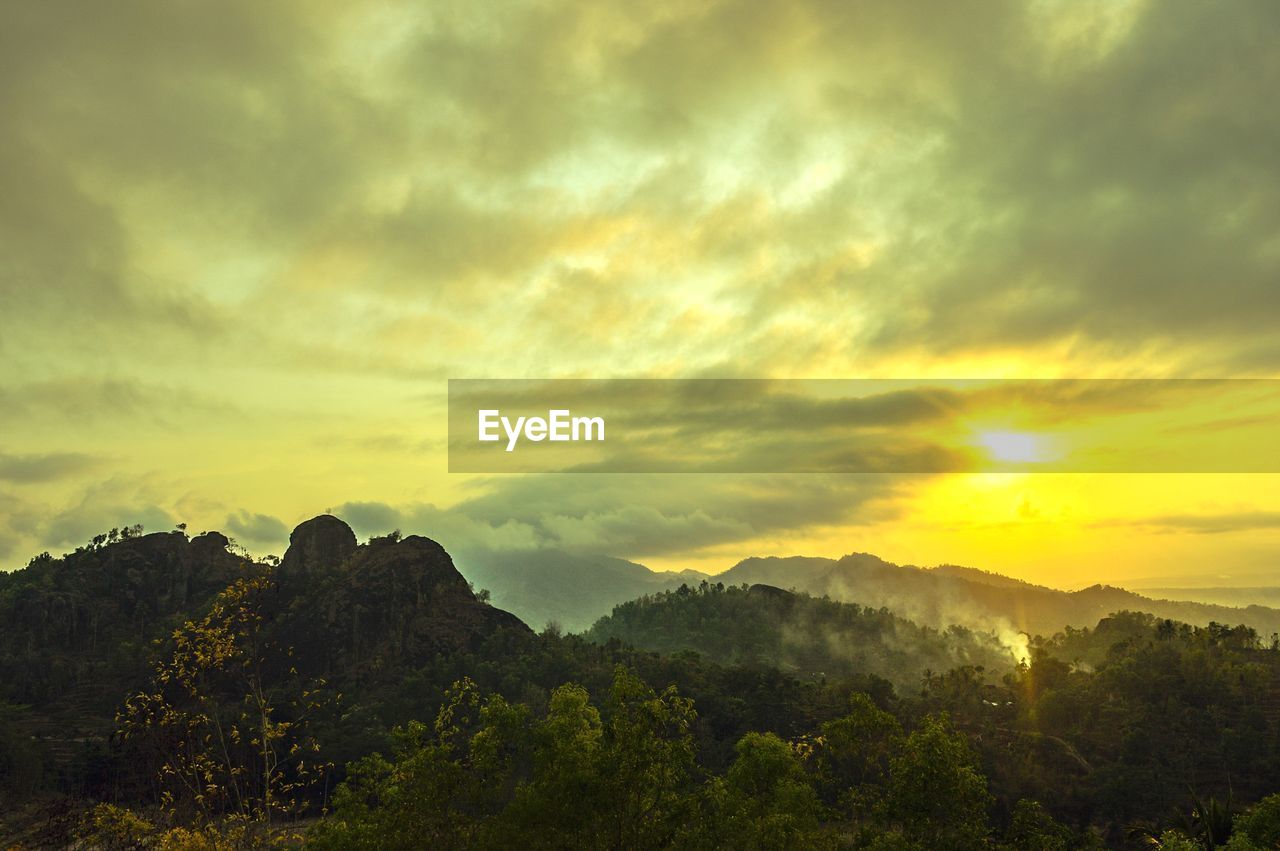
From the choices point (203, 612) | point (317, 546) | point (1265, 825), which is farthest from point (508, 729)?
point (317, 546)

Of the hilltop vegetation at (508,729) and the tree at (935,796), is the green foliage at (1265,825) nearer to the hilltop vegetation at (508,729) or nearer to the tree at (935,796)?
the hilltop vegetation at (508,729)

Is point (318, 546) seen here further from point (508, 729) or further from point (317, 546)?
point (508, 729)

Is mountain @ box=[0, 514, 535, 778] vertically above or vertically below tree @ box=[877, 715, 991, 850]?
above

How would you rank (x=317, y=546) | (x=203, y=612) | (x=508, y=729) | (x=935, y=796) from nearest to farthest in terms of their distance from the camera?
1. (x=935, y=796)
2. (x=508, y=729)
3. (x=203, y=612)
4. (x=317, y=546)

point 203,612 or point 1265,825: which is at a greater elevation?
point 203,612

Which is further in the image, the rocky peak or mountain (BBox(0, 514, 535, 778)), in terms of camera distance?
the rocky peak

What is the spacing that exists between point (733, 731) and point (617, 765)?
306ft

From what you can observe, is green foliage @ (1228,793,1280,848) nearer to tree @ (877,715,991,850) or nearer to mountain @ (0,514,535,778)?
tree @ (877,715,991,850)

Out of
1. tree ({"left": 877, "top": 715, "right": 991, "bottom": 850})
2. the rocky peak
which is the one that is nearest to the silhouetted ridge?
the rocky peak

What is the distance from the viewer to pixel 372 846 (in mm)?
27422

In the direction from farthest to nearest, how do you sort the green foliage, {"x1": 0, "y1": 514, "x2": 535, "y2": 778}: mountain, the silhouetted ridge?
1. the silhouetted ridge
2. {"x1": 0, "y1": 514, "x2": 535, "y2": 778}: mountain
3. the green foliage

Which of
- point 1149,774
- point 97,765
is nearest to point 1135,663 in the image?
point 1149,774

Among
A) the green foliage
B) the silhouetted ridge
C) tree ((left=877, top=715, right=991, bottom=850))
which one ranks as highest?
the silhouetted ridge

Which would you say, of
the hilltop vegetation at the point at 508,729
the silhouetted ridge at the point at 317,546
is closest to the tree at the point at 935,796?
the hilltop vegetation at the point at 508,729
